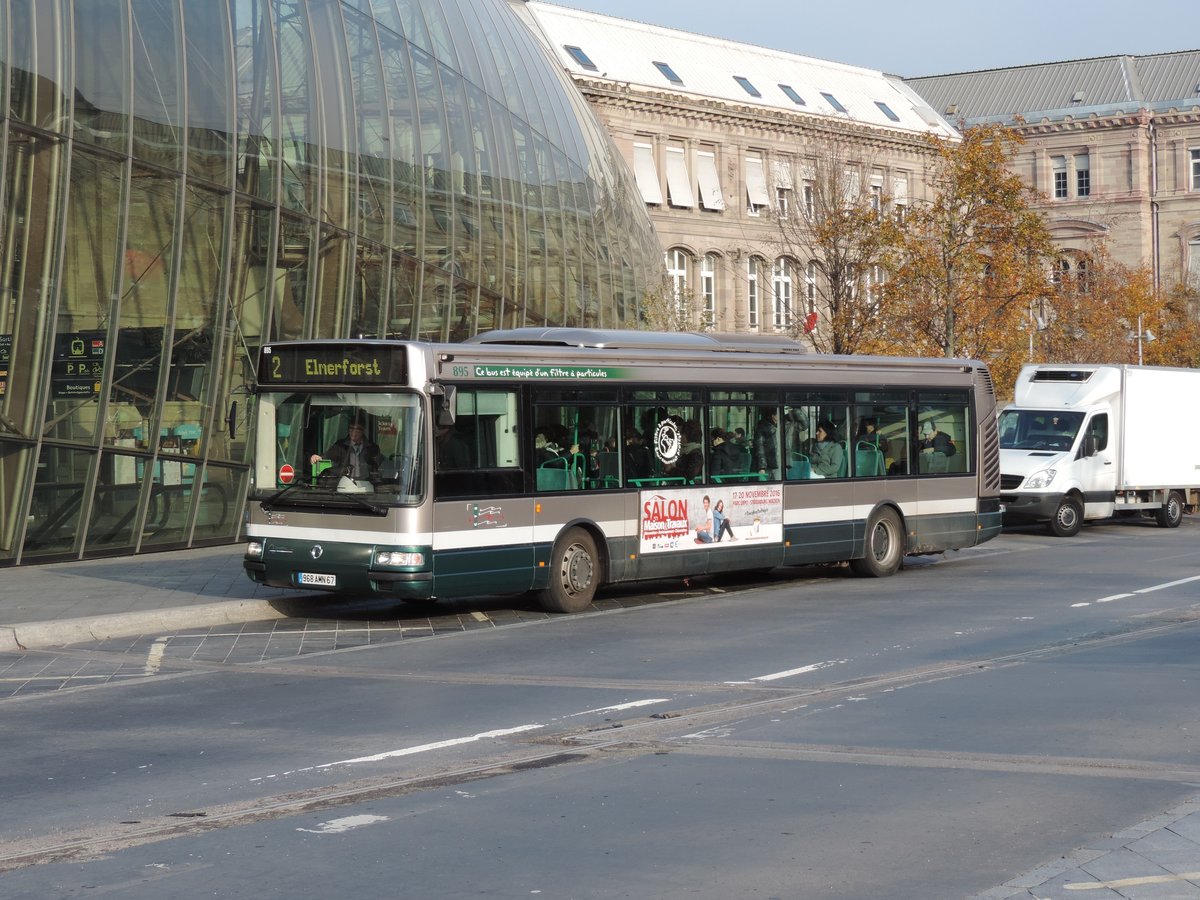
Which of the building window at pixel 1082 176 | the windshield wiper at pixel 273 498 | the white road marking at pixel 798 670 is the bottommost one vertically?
the white road marking at pixel 798 670

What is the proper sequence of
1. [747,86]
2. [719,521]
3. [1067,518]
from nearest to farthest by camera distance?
[719,521] < [1067,518] < [747,86]

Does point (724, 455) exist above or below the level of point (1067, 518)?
above

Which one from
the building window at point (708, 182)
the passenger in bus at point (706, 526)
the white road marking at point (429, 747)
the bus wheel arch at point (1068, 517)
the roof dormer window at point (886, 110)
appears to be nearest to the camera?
the white road marking at point (429, 747)

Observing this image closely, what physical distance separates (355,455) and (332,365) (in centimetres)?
93

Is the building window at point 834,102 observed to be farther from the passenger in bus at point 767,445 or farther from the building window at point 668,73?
the passenger in bus at point 767,445

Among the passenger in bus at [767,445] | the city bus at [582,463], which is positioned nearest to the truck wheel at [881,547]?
the city bus at [582,463]

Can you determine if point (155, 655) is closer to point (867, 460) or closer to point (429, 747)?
point (429, 747)

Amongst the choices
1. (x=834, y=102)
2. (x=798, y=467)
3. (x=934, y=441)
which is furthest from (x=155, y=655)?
(x=834, y=102)

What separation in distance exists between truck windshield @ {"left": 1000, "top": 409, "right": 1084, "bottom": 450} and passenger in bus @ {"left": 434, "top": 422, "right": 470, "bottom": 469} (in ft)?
56.9

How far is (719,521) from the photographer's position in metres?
19.5

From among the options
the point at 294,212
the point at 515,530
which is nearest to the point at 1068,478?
the point at 294,212

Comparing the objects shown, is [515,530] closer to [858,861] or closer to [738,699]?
[738,699]

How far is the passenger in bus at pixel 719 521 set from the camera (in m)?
19.5

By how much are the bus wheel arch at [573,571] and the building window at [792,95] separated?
70085mm
